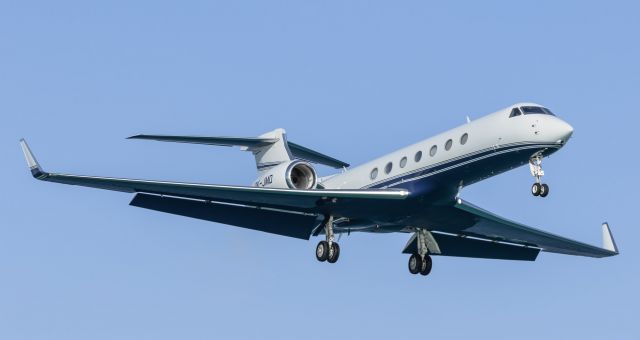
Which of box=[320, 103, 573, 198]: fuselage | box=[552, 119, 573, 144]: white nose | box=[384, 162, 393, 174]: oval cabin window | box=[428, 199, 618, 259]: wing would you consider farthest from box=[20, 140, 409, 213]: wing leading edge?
box=[552, 119, 573, 144]: white nose

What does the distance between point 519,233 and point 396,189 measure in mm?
6167

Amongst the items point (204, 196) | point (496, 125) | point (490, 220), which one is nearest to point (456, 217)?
point (490, 220)

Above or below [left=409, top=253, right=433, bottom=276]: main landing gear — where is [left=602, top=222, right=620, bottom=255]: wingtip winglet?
above

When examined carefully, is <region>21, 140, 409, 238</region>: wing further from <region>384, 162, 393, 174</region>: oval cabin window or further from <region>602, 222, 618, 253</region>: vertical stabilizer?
<region>602, 222, 618, 253</region>: vertical stabilizer

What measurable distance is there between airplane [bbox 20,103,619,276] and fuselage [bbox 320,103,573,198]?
0.03m

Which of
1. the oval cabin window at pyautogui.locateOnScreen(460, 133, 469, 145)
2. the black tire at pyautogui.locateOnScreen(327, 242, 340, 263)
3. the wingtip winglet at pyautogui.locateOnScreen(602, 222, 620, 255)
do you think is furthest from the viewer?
the wingtip winglet at pyautogui.locateOnScreen(602, 222, 620, 255)

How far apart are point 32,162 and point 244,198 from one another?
590 centimetres

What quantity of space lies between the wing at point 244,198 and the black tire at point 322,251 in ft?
2.83

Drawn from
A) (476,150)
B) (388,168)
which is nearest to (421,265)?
(388,168)

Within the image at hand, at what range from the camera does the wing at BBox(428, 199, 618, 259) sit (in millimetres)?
32969

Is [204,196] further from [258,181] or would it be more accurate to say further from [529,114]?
[529,114]

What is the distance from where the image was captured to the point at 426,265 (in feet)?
109

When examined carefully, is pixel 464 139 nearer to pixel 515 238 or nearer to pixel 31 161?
pixel 515 238

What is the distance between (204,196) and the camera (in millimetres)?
30656
